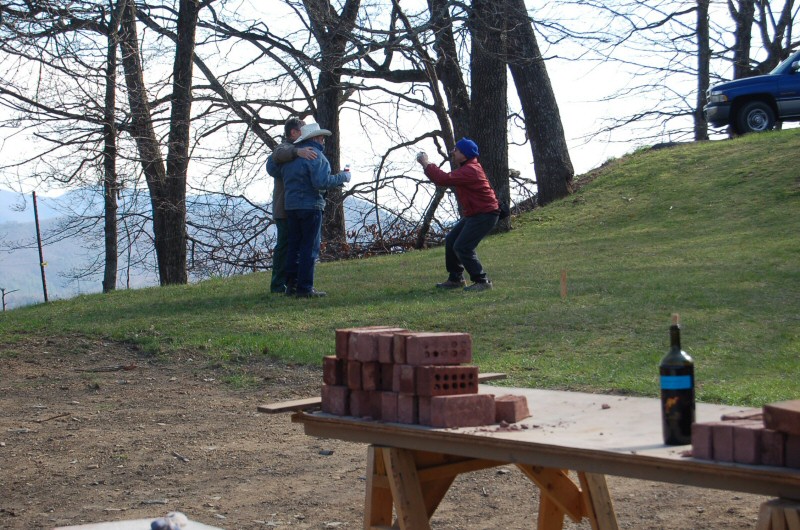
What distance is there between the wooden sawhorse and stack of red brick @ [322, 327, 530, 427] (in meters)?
0.23

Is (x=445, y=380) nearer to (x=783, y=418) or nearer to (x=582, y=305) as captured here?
(x=783, y=418)

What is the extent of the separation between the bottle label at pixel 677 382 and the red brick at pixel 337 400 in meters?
1.42

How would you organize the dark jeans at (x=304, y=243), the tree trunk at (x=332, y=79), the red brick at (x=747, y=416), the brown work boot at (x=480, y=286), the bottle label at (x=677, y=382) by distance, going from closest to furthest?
1. the red brick at (x=747, y=416)
2. the bottle label at (x=677, y=382)
3. the dark jeans at (x=304, y=243)
4. the brown work boot at (x=480, y=286)
5. the tree trunk at (x=332, y=79)

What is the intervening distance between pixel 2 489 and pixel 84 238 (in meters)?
18.8

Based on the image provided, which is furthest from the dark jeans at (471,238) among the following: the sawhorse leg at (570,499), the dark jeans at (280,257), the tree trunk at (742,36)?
the tree trunk at (742,36)

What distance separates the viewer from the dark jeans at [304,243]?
1253 centimetres

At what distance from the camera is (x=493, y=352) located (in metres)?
9.81

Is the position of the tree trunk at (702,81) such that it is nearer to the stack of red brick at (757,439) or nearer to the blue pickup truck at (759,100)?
the blue pickup truck at (759,100)

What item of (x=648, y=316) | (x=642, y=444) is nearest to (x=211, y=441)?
(x=642, y=444)

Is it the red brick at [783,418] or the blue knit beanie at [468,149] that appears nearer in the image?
the red brick at [783,418]

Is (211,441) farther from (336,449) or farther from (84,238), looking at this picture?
(84,238)

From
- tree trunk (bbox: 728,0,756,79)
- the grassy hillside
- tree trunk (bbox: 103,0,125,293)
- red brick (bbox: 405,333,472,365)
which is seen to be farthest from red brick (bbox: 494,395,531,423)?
tree trunk (bbox: 728,0,756,79)

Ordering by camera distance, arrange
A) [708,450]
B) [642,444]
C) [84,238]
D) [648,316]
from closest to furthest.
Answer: [708,450], [642,444], [648,316], [84,238]

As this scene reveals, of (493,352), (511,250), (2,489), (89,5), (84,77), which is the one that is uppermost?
(89,5)
